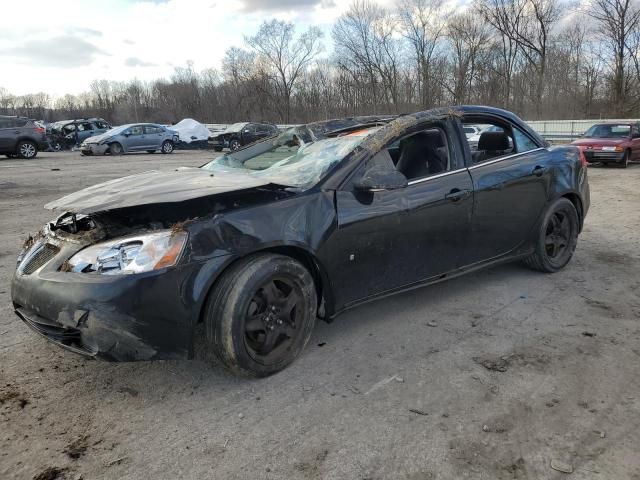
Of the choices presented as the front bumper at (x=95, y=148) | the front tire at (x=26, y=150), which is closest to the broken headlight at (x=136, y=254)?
the front tire at (x=26, y=150)

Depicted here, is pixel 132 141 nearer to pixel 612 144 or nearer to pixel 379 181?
pixel 612 144

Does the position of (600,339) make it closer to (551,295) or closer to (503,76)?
(551,295)

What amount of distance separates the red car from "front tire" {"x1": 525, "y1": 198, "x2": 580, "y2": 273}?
41.4ft

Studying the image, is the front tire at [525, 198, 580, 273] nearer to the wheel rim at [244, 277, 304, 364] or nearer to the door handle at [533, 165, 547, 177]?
the door handle at [533, 165, 547, 177]

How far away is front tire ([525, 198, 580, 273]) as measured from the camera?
190 inches

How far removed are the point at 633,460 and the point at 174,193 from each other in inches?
110

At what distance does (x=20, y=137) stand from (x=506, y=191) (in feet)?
71.2

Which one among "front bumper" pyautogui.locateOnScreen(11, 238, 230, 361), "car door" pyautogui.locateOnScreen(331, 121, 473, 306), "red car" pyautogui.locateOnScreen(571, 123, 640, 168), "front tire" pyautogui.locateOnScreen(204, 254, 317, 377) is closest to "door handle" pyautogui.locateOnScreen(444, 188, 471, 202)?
"car door" pyautogui.locateOnScreen(331, 121, 473, 306)

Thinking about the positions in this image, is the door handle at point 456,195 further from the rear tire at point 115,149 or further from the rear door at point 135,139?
the rear door at point 135,139

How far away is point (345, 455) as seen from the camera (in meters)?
2.39

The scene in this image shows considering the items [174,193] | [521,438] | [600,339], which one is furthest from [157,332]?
[600,339]

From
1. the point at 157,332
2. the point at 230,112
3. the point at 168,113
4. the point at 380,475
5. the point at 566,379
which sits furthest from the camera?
the point at 168,113

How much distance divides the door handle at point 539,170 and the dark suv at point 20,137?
70.4 ft

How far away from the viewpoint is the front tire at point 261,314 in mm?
2826
